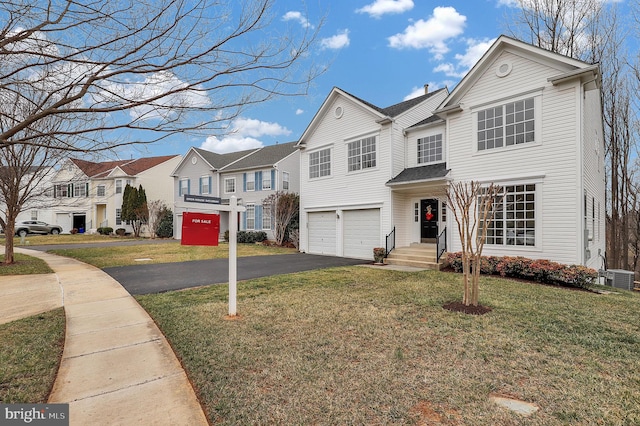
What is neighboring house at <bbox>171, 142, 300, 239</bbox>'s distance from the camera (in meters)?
22.4

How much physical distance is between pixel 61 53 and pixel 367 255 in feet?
42.2

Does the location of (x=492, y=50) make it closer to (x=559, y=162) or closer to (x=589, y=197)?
(x=559, y=162)

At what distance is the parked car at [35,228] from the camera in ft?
95.1

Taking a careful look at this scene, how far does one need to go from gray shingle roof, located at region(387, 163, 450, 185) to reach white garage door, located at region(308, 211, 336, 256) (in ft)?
13.9

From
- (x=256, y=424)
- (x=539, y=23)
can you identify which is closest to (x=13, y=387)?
(x=256, y=424)

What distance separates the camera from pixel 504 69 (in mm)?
10727

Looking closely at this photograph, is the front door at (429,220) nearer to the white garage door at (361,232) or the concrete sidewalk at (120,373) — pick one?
the white garage door at (361,232)

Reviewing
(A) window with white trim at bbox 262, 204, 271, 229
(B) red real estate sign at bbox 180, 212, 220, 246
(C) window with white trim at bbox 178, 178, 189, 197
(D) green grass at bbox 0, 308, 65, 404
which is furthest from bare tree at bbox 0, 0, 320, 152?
(C) window with white trim at bbox 178, 178, 189, 197

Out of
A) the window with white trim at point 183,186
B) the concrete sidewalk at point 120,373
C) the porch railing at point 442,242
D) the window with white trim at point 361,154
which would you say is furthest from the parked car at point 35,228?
the porch railing at point 442,242

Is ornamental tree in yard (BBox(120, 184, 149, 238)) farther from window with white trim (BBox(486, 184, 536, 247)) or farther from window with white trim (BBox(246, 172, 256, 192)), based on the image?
window with white trim (BBox(486, 184, 536, 247))

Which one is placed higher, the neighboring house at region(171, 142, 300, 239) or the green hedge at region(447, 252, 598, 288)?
the neighboring house at region(171, 142, 300, 239)

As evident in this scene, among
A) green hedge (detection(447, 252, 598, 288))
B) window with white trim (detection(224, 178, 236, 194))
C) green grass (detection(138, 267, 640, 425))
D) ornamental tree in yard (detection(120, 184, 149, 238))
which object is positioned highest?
window with white trim (detection(224, 178, 236, 194))

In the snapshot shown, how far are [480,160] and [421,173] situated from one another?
2.32 m

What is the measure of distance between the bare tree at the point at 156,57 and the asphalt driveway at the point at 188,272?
518 cm
